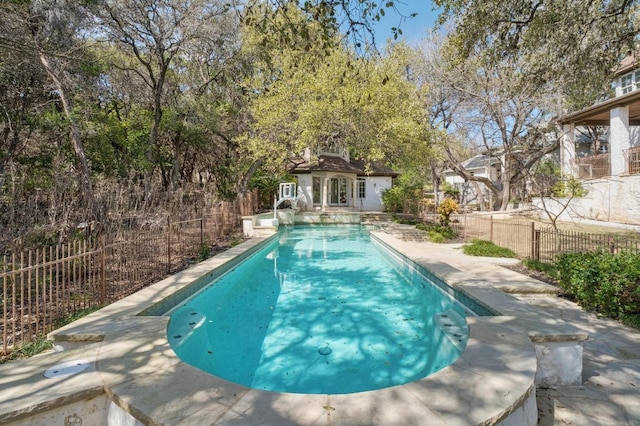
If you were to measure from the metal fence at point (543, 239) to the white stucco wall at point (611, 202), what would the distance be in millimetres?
3014

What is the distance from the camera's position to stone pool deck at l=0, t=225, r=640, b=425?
239 centimetres

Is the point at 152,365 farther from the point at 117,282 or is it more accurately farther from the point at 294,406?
the point at 117,282

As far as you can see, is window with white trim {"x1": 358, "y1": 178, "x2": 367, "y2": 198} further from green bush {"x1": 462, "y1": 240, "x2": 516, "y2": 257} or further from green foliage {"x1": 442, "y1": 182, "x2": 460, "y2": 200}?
green bush {"x1": 462, "y1": 240, "x2": 516, "y2": 257}

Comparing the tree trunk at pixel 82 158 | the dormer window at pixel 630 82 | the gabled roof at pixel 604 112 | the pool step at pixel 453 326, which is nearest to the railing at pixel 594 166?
the gabled roof at pixel 604 112

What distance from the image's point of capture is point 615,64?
8.30 m

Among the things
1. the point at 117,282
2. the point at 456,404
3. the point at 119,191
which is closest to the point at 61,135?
the point at 119,191

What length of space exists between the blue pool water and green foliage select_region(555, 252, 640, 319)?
1883mm

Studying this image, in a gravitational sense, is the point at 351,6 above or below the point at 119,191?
above

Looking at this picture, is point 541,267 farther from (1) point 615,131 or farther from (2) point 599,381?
(1) point 615,131

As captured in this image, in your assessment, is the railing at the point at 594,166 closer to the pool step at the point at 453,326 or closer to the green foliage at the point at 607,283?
the green foliage at the point at 607,283

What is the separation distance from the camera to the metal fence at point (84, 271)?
4.20 meters

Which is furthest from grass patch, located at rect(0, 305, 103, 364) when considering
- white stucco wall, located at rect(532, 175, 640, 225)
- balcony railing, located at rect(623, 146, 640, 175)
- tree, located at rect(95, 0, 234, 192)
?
balcony railing, located at rect(623, 146, 640, 175)

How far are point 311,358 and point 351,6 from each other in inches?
188

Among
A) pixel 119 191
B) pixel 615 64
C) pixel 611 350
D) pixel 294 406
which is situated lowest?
pixel 611 350
